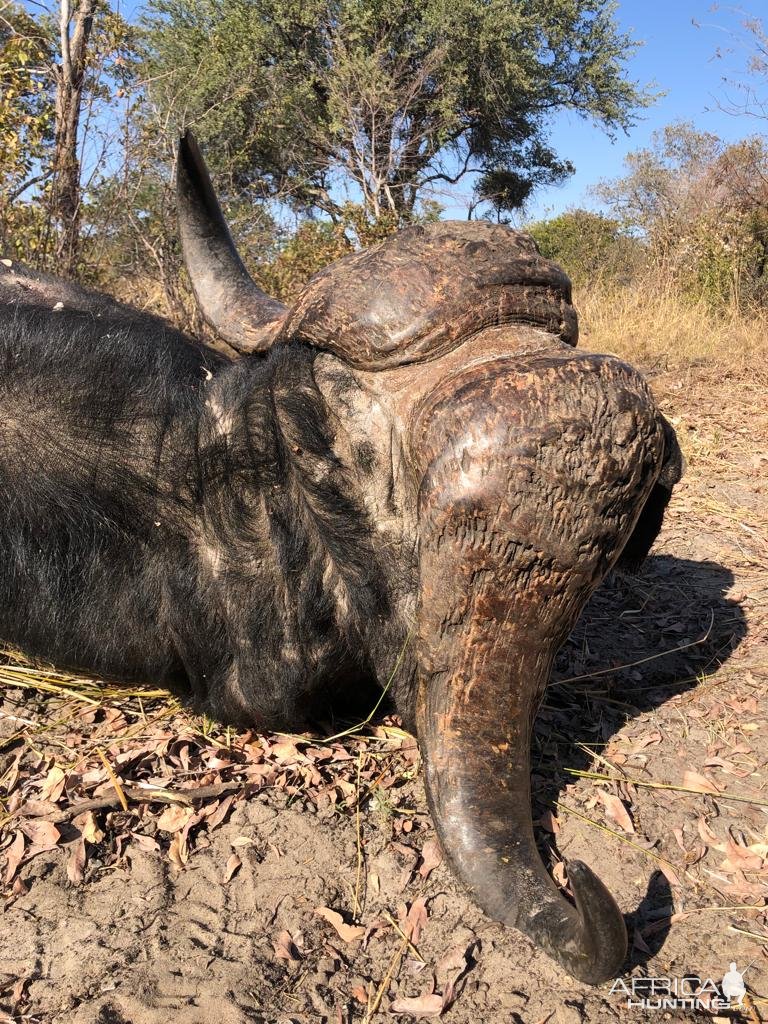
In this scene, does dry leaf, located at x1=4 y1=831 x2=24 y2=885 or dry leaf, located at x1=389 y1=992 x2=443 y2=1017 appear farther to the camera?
dry leaf, located at x1=4 y1=831 x2=24 y2=885

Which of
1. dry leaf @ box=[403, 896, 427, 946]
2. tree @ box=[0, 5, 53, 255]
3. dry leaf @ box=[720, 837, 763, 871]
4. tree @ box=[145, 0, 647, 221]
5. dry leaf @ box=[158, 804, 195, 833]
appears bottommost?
dry leaf @ box=[158, 804, 195, 833]

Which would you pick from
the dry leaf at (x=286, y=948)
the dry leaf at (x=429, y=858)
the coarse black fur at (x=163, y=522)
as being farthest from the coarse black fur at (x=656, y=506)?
the dry leaf at (x=286, y=948)

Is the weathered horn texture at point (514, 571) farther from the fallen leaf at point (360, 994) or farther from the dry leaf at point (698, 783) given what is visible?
the dry leaf at point (698, 783)

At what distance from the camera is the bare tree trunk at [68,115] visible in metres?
5.95

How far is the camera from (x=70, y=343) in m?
2.06

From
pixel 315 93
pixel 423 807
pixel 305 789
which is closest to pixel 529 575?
pixel 423 807

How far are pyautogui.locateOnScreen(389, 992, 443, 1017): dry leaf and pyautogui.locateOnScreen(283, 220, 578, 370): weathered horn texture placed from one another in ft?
4.17

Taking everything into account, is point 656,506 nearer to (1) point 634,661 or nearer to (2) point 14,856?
(1) point 634,661

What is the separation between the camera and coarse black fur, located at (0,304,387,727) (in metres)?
1.93

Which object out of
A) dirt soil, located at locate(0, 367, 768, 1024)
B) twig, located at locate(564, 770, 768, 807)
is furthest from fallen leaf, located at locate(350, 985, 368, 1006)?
twig, located at locate(564, 770, 768, 807)

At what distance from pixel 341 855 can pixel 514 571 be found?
0.93 metres

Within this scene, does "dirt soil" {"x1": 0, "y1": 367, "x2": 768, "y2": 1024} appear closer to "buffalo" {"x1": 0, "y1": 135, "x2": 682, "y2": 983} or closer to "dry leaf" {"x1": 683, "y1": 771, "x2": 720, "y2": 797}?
"dry leaf" {"x1": 683, "y1": 771, "x2": 720, "y2": 797}

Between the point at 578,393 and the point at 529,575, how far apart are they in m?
0.34

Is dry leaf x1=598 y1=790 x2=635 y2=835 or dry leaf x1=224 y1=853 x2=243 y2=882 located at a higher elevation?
dry leaf x1=598 y1=790 x2=635 y2=835
